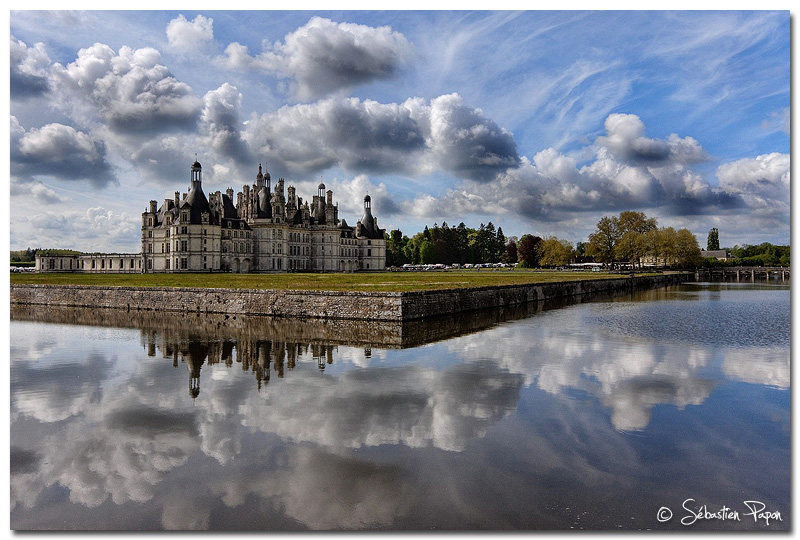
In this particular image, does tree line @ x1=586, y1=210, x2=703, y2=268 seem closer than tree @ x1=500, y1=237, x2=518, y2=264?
Yes

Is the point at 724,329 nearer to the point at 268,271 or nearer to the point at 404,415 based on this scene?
the point at 404,415

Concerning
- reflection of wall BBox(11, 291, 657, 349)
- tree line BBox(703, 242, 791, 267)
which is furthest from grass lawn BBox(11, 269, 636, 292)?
tree line BBox(703, 242, 791, 267)

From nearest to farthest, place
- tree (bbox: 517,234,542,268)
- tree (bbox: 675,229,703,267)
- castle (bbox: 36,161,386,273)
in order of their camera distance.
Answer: castle (bbox: 36,161,386,273)
tree (bbox: 675,229,703,267)
tree (bbox: 517,234,542,268)

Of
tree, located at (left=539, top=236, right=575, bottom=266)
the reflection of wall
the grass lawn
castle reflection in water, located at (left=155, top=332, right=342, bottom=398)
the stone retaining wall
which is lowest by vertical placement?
castle reflection in water, located at (left=155, top=332, right=342, bottom=398)

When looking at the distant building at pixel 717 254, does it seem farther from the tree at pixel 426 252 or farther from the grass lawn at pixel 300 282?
the grass lawn at pixel 300 282

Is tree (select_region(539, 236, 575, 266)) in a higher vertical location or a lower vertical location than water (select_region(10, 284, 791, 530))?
higher

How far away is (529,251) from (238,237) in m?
75.8

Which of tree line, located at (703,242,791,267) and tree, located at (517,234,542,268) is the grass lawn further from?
tree line, located at (703,242,791,267)

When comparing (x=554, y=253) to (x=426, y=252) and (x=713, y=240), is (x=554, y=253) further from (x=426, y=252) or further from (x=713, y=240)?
(x=713, y=240)

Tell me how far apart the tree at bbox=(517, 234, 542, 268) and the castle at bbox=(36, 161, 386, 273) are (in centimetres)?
4604

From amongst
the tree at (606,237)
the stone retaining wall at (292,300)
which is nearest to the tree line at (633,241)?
the tree at (606,237)

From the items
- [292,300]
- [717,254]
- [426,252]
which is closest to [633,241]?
[426,252]

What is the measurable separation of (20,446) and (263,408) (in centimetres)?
428

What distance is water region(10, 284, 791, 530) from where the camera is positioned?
6.85m
